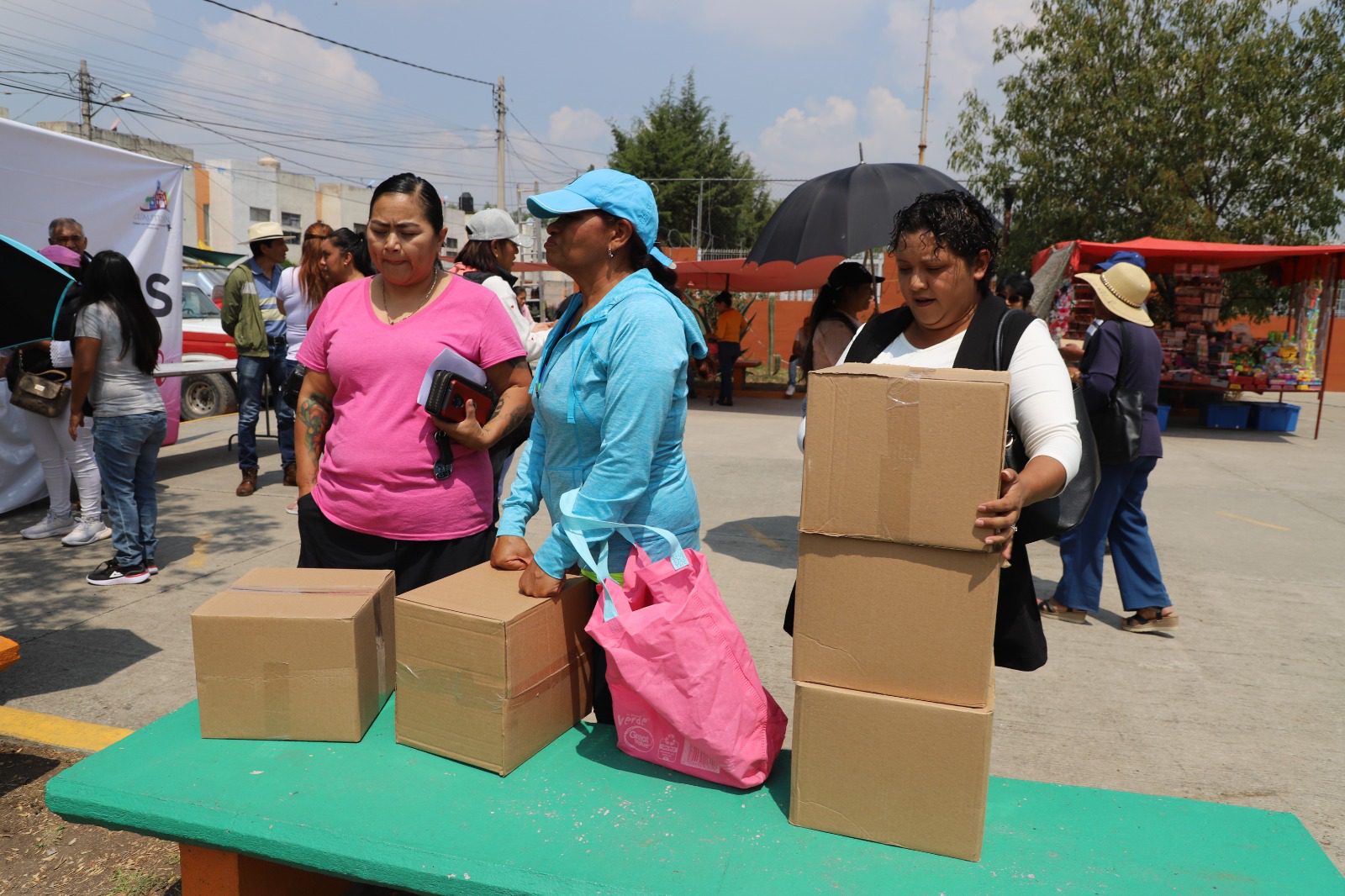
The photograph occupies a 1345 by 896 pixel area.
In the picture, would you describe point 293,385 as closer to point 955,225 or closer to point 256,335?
point 256,335

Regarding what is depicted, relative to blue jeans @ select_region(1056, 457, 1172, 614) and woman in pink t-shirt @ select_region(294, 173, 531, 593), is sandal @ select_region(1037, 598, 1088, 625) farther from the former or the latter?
woman in pink t-shirt @ select_region(294, 173, 531, 593)

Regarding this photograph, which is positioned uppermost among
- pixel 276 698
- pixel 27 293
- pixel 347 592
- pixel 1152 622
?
pixel 27 293

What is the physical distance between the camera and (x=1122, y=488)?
4789 mm

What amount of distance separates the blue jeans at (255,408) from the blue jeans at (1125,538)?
5.67 metres

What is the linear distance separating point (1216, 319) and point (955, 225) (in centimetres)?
1376

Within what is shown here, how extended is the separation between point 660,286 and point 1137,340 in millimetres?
3263

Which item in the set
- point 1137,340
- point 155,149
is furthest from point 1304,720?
point 155,149

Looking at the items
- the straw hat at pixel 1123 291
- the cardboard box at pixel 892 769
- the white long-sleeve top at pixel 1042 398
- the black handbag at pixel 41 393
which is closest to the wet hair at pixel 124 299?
the black handbag at pixel 41 393

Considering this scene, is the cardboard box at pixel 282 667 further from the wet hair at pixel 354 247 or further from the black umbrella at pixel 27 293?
the wet hair at pixel 354 247

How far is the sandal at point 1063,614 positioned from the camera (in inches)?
198

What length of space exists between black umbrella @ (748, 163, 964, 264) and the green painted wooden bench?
4.53 metres

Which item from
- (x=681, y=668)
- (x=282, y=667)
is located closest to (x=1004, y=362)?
(x=681, y=668)

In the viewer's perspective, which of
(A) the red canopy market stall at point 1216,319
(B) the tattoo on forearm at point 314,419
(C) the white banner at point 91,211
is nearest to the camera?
(B) the tattoo on forearm at point 314,419

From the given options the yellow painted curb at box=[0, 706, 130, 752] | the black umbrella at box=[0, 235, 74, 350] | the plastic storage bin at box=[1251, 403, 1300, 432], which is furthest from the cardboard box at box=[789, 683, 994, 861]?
the plastic storage bin at box=[1251, 403, 1300, 432]
